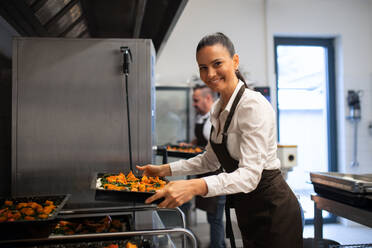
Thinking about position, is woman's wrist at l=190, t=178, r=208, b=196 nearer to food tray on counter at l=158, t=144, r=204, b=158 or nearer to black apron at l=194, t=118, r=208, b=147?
food tray on counter at l=158, t=144, r=204, b=158

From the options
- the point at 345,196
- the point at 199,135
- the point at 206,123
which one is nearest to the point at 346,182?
the point at 345,196

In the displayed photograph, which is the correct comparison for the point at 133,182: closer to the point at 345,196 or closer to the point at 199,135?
the point at 345,196

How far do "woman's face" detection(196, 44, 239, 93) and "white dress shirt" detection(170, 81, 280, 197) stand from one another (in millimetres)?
92

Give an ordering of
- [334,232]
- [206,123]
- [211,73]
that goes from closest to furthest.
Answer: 1. [211,73]
2. [206,123]
3. [334,232]

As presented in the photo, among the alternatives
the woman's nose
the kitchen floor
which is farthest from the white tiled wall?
the woman's nose

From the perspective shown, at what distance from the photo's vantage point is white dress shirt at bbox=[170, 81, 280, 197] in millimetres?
1140

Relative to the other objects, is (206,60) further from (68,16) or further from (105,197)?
(68,16)

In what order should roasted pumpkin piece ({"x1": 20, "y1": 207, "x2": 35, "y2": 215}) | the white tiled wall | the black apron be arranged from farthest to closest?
the white tiled wall, the black apron, roasted pumpkin piece ({"x1": 20, "y1": 207, "x2": 35, "y2": 215})

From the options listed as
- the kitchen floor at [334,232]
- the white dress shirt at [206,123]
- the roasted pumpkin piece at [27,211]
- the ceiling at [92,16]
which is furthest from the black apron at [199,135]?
the roasted pumpkin piece at [27,211]

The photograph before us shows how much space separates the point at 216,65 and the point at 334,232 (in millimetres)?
4048

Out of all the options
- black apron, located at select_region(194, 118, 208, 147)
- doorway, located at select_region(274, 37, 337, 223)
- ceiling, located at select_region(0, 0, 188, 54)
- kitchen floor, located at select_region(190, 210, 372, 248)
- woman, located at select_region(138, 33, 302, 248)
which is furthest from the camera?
doorway, located at select_region(274, 37, 337, 223)

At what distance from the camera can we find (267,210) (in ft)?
4.70

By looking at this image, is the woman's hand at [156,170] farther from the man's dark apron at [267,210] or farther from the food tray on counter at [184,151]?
the food tray on counter at [184,151]

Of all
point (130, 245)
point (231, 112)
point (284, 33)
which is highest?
point (284, 33)
